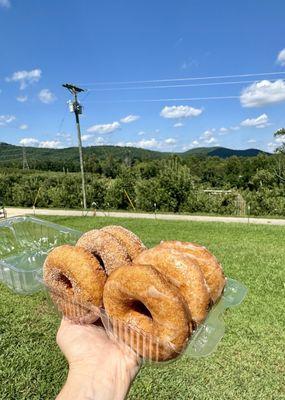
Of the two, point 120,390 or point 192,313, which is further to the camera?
point 120,390

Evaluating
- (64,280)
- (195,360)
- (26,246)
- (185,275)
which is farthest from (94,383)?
(195,360)

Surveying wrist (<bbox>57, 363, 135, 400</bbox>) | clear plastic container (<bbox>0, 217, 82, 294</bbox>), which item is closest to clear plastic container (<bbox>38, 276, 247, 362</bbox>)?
wrist (<bbox>57, 363, 135, 400</bbox>)

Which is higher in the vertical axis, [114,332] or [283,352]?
[114,332]

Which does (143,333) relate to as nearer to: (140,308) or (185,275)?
(140,308)

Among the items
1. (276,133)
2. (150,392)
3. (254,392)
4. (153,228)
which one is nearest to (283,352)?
(254,392)

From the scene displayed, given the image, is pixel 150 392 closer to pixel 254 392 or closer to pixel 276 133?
pixel 254 392

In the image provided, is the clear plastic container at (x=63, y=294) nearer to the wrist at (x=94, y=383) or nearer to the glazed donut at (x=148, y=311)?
the glazed donut at (x=148, y=311)
